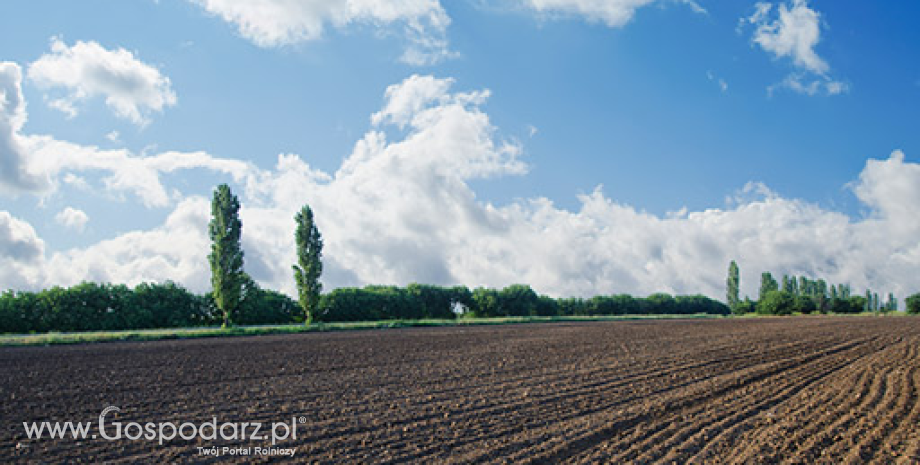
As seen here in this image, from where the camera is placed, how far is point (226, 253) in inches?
2269

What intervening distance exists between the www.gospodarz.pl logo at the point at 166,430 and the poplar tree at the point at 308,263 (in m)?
52.1

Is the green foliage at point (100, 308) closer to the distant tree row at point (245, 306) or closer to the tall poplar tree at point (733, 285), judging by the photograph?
the distant tree row at point (245, 306)

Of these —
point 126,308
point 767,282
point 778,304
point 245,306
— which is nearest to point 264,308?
point 245,306

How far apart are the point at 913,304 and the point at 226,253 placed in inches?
4497

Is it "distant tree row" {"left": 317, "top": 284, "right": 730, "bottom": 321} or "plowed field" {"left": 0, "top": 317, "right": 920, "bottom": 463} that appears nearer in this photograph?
"plowed field" {"left": 0, "top": 317, "right": 920, "bottom": 463}

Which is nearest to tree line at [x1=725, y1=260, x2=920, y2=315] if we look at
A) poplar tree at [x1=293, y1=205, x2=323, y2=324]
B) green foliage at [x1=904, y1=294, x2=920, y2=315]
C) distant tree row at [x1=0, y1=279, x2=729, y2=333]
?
green foliage at [x1=904, y1=294, x2=920, y2=315]

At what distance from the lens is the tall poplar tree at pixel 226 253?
56562mm

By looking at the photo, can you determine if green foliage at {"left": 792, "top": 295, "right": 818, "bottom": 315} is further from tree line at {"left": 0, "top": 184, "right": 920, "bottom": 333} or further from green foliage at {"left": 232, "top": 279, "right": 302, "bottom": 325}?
green foliage at {"left": 232, "top": 279, "right": 302, "bottom": 325}

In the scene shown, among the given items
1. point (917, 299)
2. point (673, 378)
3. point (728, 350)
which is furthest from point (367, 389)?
point (917, 299)

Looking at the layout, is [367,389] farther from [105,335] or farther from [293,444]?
[105,335]

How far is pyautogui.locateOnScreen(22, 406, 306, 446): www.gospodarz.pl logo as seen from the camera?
10422 mm

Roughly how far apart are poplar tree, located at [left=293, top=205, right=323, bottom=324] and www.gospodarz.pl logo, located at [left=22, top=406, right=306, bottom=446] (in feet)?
171

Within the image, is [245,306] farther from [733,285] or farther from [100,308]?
[733,285]

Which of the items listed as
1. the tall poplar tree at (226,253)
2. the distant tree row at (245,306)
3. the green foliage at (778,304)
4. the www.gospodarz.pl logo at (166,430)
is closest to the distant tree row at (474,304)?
the distant tree row at (245,306)
